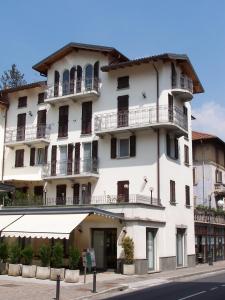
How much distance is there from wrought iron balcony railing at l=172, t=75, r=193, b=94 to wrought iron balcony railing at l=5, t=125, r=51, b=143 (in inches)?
465

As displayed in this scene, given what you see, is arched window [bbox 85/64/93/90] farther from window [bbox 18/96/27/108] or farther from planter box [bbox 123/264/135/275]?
planter box [bbox 123/264/135/275]

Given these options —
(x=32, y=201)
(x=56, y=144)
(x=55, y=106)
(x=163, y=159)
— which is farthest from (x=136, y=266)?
(x=55, y=106)

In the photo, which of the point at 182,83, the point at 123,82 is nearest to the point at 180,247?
the point at 182,83

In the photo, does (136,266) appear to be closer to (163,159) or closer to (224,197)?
(163,159)

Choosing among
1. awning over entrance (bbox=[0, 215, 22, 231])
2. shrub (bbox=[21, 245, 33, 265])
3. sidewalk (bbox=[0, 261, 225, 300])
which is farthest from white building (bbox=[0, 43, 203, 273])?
shrub (bbox=[21, 245, 33, 265])

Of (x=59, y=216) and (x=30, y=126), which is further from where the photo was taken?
(x=30, y=126)

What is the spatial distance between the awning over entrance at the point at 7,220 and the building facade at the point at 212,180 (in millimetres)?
20372

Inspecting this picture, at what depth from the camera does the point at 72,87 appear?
40.3 metres

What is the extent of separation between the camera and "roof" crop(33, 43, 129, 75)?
126 ft

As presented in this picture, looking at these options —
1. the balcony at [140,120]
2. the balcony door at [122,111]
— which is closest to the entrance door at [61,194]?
the balcony at [140,120]

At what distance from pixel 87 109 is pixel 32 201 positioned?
8.86m

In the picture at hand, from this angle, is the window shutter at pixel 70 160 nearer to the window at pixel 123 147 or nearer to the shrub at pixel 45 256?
the window at pixel 123 147

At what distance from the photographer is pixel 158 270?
33.4 m

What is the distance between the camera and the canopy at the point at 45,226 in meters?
28.1
